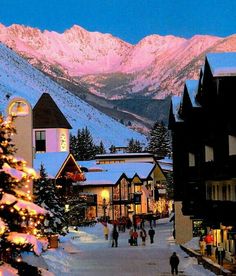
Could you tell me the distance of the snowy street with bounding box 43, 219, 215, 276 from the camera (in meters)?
35.1

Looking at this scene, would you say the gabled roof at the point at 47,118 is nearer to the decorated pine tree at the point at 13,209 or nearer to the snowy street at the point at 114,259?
the snowy street at the point at 114,259

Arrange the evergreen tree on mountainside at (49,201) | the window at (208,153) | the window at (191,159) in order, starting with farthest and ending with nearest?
the window at (191,159) < the evergreen tree on mountainside at (49,201) < the window at (208,153)

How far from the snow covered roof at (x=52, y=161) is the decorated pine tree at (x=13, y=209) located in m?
51.1

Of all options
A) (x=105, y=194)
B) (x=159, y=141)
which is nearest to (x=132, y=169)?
(x=105, y=194)

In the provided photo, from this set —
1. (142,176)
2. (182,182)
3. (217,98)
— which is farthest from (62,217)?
(142,176)

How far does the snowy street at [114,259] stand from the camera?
115 ft

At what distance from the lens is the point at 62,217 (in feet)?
168

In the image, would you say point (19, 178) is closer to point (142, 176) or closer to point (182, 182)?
point (182, 182)

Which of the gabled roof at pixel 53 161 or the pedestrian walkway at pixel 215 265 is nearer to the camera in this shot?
the pedestrian walkway at pixel 215 265

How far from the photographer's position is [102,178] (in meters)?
91.1

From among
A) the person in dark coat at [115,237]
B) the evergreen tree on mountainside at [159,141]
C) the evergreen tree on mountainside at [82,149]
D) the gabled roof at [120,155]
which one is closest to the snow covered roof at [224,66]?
the person in dark coat at [115,237]

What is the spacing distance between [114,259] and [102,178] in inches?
1919

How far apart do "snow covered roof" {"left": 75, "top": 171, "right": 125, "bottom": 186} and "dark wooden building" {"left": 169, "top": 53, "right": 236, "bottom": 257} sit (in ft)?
110

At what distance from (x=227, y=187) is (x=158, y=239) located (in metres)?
20.5
